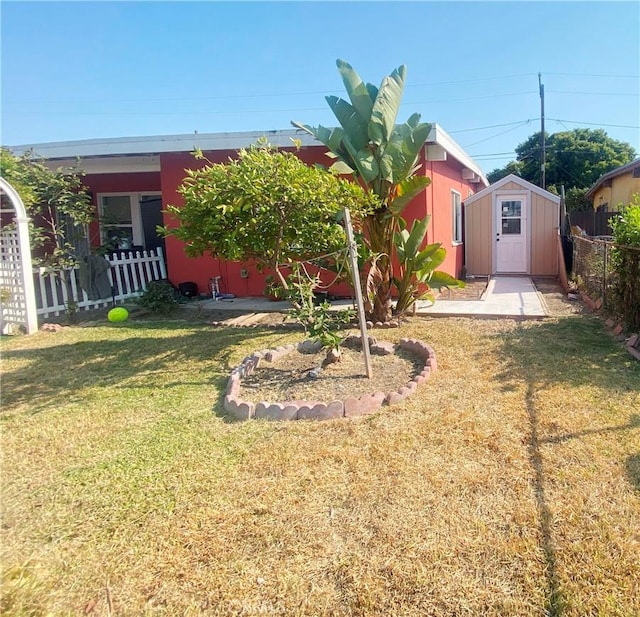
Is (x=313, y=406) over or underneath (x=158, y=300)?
underneath

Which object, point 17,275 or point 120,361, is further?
point 17,275

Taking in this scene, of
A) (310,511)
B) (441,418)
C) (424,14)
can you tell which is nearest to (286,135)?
(424,14)

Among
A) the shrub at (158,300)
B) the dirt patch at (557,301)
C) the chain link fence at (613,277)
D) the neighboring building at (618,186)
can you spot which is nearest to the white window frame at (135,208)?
the shrub at (158,300)

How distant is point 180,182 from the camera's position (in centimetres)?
1002

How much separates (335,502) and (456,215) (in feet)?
36.6

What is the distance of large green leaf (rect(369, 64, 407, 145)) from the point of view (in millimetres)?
6566

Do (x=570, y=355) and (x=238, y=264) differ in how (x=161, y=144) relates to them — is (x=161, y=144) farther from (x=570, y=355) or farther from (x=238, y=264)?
(x=570, y=355)

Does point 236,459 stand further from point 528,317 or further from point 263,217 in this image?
point 528,317

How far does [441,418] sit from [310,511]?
5.16ft

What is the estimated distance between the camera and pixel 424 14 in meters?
8.54

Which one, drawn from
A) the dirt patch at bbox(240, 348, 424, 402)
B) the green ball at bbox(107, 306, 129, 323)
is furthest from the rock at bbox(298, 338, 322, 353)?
the green ball at bbox(107, 306, 129, 323)

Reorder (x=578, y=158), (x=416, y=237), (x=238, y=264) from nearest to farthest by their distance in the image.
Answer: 1. (x=416, y=237)
2. (x=238, y=264)
3. (x=578, y=158)

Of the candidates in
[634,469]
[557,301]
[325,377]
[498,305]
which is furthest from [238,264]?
[634,469]

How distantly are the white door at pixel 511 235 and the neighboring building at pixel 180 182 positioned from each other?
1050 mm
